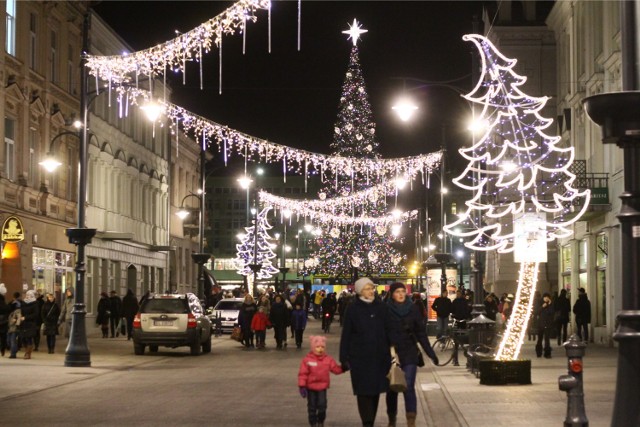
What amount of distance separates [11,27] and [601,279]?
2003 centimetres

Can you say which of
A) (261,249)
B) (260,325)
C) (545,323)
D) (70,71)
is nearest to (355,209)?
(261,249)

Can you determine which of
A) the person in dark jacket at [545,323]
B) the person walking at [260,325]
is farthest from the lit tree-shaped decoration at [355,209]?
the person in dark jacket at [545,323]

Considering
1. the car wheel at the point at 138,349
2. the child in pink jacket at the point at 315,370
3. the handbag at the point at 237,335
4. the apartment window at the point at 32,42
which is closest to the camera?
the child in pink jacket at the point at 315,370

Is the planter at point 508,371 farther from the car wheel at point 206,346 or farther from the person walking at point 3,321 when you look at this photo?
the car wheel at point 206,346

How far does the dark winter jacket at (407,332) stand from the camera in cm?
1452

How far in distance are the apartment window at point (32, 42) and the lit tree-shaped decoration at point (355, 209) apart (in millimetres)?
49778

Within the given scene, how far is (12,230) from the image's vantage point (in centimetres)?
3378

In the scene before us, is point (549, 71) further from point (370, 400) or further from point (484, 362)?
point (370, 400)

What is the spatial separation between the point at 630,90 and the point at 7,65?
93.0ft

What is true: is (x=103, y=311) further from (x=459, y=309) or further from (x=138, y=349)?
(x=459, y=309)

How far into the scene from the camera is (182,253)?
7038 cm

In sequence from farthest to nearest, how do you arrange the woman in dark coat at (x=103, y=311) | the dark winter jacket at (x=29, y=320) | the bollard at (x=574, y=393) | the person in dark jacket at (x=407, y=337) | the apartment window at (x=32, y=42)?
the woman in dark coat at (x=103, y=311)
the apartment window at (x=32, y=42)
the dark winter jacket at (x=29, y=320)
the person in dark jacket at (x=407, y=337)
the bollard at (x=574, y=393)

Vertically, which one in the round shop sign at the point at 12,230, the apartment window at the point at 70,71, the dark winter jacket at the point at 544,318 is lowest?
the dark winter jacket at the point at 544,318

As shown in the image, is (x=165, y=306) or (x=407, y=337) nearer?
(x=407, y=337)
